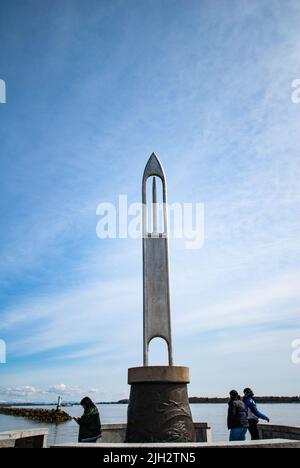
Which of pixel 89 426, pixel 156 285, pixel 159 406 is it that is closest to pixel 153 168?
pixel 156 285

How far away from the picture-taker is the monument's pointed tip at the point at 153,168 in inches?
516

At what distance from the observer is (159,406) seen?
9289 millimetres

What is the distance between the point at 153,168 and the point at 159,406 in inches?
290

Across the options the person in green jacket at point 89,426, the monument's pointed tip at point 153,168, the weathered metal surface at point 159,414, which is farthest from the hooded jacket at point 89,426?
the monument's pointed tip at point 153,168

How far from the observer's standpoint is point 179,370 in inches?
386

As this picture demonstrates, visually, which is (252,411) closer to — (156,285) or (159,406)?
(159,406)

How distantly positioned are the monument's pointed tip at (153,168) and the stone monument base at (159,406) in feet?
20.6

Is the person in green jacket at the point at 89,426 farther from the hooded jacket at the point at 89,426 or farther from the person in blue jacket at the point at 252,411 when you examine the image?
the person in blue jacket at the point at 252,411

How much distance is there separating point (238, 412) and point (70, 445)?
175 inches

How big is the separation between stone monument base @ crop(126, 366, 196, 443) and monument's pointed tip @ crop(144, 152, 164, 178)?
20.6 feet

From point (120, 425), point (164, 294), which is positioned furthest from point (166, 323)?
point (120, 425)

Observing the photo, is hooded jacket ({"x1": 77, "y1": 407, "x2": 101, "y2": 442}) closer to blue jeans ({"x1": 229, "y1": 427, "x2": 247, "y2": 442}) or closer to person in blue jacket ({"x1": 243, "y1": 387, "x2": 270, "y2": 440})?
blue jeans ({"x1": 229, "y1": 427, "x2": 247, "y2": 442})

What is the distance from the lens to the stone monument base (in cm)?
907

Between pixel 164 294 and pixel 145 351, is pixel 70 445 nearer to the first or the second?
pixel 145 351
